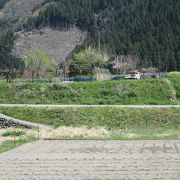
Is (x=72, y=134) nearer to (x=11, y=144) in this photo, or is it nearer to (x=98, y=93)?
(x=11, y=144)

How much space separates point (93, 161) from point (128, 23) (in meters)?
123

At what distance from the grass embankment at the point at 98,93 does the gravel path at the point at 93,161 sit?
21.6 m

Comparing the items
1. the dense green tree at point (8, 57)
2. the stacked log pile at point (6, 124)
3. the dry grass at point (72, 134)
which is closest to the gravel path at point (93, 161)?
the dry grass at point (72, 134)

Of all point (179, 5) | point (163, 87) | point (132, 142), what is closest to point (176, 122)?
point (163, 87)

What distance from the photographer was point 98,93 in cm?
5366

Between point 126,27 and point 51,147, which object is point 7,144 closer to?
point 51,147

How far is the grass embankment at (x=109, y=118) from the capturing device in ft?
142

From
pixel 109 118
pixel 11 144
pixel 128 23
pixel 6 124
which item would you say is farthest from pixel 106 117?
pixel 128 23

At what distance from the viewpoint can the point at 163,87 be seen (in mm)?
53469

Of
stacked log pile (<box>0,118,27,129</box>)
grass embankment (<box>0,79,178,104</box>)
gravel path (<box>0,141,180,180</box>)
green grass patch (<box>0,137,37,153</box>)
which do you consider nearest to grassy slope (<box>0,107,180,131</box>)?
stacked log pile (<box>0,118,27,129</box>)

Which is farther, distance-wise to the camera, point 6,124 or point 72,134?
point 6,124

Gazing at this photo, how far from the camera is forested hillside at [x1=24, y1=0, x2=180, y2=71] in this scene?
377ft

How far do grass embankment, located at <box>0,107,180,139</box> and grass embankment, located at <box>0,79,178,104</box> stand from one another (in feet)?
18.9

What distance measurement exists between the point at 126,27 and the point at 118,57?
79.4 feet
